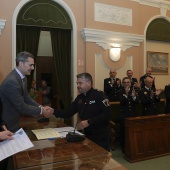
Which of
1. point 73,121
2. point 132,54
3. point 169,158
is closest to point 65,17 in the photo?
point 132,54

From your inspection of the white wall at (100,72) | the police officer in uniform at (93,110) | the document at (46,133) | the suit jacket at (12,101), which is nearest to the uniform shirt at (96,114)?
the police officer in uniform at (93,110)

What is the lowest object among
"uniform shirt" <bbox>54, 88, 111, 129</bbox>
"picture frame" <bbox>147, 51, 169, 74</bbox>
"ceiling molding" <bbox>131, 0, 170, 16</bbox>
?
"uniform shirt" <bbox>54, 88, 111, 129</bbox>

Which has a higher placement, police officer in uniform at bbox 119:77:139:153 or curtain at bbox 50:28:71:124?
curtain at bbox 50:28:71:124

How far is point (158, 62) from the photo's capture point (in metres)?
7.60

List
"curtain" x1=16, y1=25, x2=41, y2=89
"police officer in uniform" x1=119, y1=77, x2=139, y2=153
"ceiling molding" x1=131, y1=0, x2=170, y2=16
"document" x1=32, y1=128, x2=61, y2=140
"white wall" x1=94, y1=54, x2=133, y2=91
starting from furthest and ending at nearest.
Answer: "ceiling molding" x1=131, y1=0, x2=170, y2=16
"white wall" x1=94, y1=54, x2=133, y2=91
"curtain" x1=16, y1=25, x2=41, y2=89
"police officer in uniform" x1=119, y1=77, x2=139, y2=153
"document" x1=32, y1=128, x2=61, y2=140

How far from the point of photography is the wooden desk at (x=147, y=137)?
148 inches

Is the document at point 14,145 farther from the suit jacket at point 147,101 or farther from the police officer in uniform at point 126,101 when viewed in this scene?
the suit jacket at point 147,101

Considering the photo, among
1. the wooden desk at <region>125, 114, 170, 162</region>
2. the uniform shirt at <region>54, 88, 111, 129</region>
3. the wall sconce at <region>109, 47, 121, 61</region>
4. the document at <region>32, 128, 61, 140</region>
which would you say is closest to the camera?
the document at <region>32, 128, 61, 140</region>

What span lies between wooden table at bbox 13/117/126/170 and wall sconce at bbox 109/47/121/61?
4682mm

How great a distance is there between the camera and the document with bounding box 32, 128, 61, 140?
2086 mm

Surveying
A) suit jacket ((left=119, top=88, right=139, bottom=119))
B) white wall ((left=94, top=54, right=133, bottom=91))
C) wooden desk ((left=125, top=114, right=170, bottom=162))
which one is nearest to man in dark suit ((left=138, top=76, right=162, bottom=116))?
suit jacket ((left=119, top=88, right=139, bottom=119))

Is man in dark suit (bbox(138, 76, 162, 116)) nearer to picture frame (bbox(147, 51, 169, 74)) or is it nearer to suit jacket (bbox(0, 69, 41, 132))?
suit jacket (bbox(0, 69, 41, 132))

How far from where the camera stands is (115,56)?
6.36 metres

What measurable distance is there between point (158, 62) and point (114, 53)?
7.12ft
